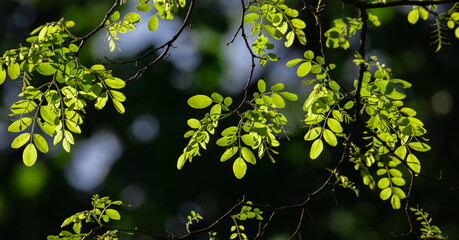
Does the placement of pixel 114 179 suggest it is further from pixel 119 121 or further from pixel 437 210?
pixel 437 210

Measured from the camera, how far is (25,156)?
159cm

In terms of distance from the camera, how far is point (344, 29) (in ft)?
4.60

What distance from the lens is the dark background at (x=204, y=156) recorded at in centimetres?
710

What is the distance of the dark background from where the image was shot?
710 cm

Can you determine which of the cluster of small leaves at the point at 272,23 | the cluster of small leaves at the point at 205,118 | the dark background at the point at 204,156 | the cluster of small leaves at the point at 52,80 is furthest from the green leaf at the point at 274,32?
the dark background at the point at 204,156

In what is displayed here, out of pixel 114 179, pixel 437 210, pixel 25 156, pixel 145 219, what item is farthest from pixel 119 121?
pixel 25 156

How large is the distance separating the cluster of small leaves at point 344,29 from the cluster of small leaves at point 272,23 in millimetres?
254

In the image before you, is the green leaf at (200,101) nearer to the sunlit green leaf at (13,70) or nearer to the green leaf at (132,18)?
the green leaf at (132,18)

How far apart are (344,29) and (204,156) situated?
5.71 metres

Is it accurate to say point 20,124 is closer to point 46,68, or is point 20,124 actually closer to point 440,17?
point 46,68

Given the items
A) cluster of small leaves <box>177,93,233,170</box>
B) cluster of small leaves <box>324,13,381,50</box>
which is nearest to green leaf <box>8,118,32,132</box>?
cluster of small leaves <box>177,93,233,170</box>

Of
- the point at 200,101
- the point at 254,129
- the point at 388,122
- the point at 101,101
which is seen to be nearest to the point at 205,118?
the point at 200,101

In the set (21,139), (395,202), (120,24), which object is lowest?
(395,202)

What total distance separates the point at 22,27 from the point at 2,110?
138cm
